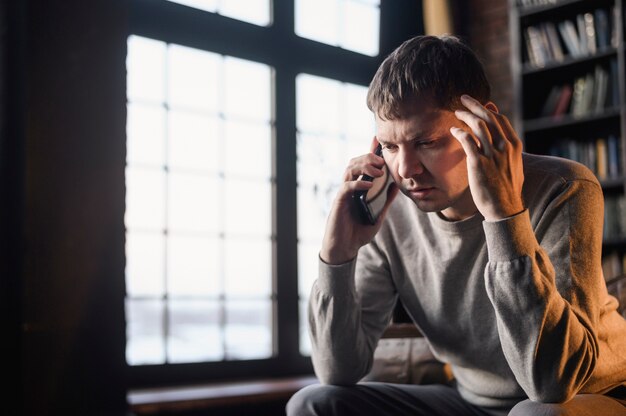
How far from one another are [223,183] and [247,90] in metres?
0.50

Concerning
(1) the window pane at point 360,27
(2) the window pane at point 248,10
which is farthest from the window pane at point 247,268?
(1) the window pane at point 360,27

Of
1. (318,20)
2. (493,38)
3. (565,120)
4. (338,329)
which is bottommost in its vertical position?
(338,329)

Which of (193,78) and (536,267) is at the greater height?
(193,78)

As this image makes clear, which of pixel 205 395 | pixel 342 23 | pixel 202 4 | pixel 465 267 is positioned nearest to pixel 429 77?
pixel 465 267

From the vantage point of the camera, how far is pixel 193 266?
10.7 ft

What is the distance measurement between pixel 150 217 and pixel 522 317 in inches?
84.8

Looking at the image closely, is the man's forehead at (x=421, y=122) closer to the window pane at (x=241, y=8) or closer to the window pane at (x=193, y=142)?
the window pane at (x=193, y=142)

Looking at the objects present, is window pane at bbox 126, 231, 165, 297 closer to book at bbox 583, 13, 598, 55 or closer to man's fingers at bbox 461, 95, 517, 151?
man's fingers at bbox 461, 95, 517, 151

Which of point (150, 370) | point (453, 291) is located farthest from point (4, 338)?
point (150, 370)

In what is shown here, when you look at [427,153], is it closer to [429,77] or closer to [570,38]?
[429,77]

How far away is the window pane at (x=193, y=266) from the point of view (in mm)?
3176

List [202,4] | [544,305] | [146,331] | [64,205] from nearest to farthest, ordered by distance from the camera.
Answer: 1. [64,205]
2. [544,305]
3. [146,331]
4. [202,4]

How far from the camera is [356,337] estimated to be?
1.60m

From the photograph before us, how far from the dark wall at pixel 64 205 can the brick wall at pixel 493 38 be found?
387 cm
